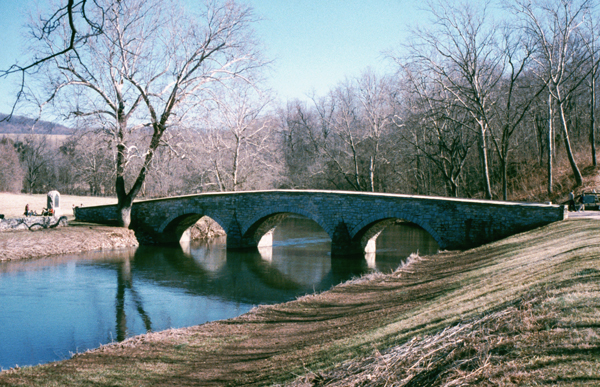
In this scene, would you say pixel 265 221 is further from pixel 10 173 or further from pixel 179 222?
pixel 10 173

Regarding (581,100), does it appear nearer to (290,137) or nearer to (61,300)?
(290,137)

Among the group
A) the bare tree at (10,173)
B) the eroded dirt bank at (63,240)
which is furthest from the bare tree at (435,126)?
the bare tree at (10,173)

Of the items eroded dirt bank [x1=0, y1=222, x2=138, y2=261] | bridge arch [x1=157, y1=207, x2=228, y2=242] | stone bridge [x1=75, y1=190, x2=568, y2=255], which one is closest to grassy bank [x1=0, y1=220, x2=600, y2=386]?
stone bridge [x1=75, y1=190, x2=568, y2=255]

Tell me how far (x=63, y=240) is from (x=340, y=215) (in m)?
14.3

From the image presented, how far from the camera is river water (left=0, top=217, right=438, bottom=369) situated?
11.9m

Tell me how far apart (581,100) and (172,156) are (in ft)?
115

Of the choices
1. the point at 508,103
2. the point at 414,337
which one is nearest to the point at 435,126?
the point at 508,103

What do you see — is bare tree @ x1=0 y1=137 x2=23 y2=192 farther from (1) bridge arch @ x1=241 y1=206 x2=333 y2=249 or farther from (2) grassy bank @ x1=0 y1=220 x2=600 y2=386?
(2) grassy bank @ x1=0 y1=220 x2=600 y2=386

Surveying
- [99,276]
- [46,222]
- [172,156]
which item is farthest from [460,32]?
[46,222]

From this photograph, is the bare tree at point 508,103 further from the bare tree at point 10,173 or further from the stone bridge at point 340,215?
the bare tree at point 10,173

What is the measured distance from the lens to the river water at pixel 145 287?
39.0ft

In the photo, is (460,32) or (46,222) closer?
(460,32)

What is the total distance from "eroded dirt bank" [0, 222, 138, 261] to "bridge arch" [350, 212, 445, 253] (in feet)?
43.4

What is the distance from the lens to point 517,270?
31.5ft
